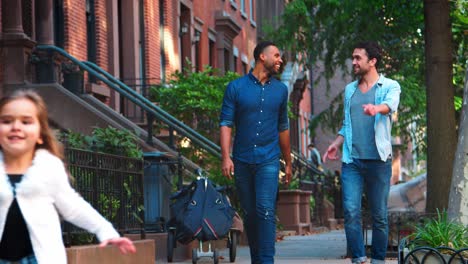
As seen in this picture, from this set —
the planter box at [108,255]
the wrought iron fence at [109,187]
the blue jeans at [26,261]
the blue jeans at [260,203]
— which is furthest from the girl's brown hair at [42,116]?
the wrought iron fence at [109,187]

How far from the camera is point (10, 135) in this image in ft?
17.5

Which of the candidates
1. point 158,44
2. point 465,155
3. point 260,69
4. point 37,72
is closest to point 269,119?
point 260,69

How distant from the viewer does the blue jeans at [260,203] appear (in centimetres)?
1008

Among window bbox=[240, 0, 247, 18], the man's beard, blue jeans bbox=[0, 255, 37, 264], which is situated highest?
window bbox=[240, 0, 247, 18]

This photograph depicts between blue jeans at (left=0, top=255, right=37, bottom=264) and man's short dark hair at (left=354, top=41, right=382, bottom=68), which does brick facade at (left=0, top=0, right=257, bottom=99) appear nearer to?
man's short dark hair at (left=354, top=41, right=382, bottom=68)

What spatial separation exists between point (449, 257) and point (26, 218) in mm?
4760

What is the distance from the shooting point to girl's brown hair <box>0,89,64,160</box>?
17.8 feet

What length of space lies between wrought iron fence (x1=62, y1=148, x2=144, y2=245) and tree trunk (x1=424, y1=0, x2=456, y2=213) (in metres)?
3.43

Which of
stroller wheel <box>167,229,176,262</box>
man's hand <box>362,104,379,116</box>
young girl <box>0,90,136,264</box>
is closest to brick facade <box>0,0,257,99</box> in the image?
stroller wheel <box>167,229,176,262</box>

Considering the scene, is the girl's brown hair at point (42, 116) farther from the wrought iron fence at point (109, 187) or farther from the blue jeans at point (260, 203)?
the wrought iron fence at point (109, 187)

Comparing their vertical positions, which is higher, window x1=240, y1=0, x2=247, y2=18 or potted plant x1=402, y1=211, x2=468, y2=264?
window x1=240, y1=0, x2=247, y2=18

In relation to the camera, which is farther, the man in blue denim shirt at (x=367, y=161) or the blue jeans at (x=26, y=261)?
the man in blue denim shirt at (x=367, y=161)

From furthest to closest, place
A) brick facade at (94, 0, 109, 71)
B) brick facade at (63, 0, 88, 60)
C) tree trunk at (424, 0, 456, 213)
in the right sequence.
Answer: brick facade at (94, 0, 109, 71) → brick facade at (63, 0, 88, 60) → tree trunk at (424, 0, 456, 213)

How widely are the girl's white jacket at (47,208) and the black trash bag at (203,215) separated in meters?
7.44
